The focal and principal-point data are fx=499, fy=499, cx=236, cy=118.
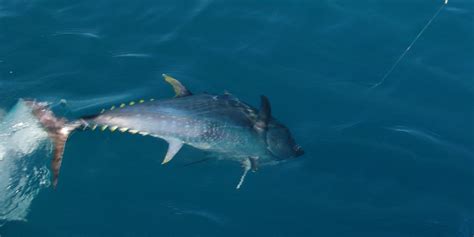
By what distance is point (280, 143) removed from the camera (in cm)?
595

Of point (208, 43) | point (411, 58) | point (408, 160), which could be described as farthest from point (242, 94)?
point (411, 58)

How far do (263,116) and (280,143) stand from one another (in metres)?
0.45

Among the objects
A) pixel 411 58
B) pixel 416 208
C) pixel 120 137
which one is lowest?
pixel 416 208

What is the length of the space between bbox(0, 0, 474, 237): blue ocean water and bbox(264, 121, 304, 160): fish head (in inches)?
8.5

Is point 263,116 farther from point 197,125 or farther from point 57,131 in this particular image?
point 57,131

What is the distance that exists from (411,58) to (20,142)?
235 inches

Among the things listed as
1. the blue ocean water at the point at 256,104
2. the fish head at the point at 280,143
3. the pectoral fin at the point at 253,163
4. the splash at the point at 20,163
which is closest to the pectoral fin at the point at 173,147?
the blue ocean water at the point at 256,104

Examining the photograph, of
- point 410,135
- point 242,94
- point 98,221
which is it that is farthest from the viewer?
point 242,94

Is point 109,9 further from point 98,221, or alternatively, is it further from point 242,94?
point 98,221

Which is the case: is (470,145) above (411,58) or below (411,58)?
below

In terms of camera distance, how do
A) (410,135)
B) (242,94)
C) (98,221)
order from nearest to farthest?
(98,221) → (410,135) → (242,94)

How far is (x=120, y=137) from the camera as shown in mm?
6391

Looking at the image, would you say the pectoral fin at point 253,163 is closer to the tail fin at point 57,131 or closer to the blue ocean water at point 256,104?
the blue ocean water at point 256,104

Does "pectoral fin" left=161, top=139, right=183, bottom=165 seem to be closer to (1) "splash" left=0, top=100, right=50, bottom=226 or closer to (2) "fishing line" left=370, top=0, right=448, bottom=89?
(1) "splash" left=0, top=100, right=50, bottom=226
